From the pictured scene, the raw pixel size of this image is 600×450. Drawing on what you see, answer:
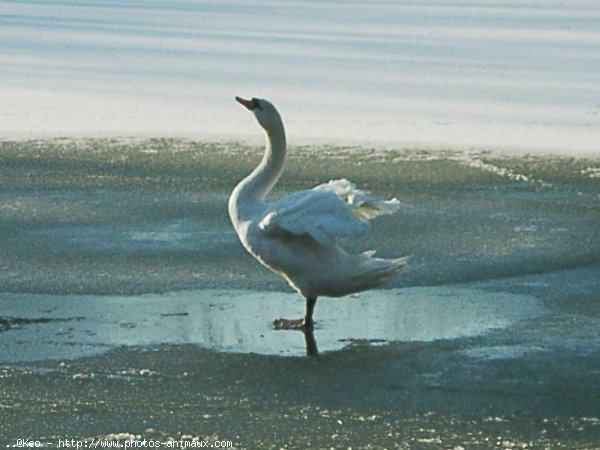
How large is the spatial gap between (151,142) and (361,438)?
254 inches

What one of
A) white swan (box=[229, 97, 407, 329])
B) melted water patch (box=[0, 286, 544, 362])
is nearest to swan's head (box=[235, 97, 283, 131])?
white swan (box=[229, 97, 407, 329])

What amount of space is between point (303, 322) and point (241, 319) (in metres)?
0.30

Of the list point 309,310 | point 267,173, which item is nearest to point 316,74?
point 267,173

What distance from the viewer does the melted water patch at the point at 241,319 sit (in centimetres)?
627

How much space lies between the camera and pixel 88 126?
11.9 metres

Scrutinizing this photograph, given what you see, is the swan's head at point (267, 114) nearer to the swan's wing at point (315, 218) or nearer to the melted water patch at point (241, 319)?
the swan's wing at point (315, 218)

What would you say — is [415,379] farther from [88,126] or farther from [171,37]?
[171,37]

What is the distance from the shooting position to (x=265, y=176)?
267 inches

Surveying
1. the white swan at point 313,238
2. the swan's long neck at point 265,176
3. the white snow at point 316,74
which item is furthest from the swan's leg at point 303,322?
the white snow at point 316,74

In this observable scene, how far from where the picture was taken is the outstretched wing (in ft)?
20.5

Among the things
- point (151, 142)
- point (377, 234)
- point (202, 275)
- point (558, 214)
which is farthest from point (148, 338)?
point (151, 142)

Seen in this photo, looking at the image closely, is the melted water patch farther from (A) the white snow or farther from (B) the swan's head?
(A) the white snow

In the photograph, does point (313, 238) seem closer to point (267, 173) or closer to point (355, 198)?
point (355, 198)

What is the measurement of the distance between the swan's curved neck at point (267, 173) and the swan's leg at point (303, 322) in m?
0.53
